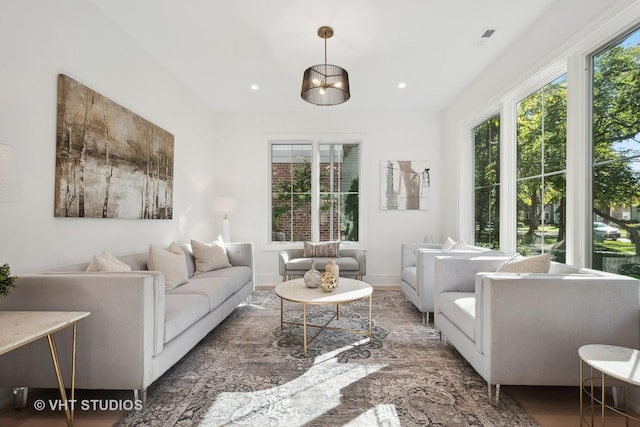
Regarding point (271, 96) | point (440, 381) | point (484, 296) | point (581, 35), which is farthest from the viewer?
point (271, 96)

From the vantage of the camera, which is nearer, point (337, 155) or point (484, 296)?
point (484, 296)

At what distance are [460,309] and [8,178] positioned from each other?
270cm

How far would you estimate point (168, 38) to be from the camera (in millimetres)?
3027

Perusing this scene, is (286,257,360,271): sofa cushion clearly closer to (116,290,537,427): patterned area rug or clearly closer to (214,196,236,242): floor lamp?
(214,196,236,242): floor lamp

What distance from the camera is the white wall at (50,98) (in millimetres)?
1904

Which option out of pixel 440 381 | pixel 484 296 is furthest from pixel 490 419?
pixel 484 296

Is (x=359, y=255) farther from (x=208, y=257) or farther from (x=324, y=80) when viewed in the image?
(x=324, y=80)

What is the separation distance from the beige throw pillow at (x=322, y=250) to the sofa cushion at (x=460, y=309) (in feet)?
7.05

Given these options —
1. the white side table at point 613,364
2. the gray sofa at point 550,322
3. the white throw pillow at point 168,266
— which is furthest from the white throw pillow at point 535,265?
the white throw pillow at point 168,266

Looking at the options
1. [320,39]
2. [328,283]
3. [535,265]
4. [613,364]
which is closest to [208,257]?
[328,283]

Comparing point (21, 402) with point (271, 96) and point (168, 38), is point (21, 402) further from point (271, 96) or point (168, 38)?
point (271, 96)

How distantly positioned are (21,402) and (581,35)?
4353mm

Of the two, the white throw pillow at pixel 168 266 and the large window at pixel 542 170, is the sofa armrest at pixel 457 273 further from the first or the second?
the white throw pillow at pixel 168 266

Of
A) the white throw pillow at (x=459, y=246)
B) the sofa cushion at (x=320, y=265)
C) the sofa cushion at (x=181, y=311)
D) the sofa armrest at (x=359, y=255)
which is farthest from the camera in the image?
the sofa armrest at (x=359, y=255)
